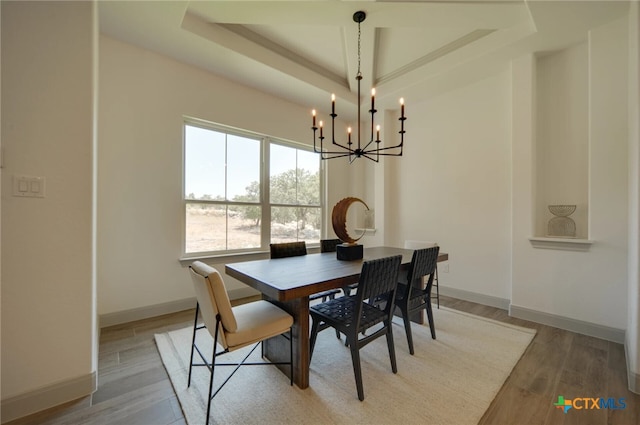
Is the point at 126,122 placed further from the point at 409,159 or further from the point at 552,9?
the point at 552,9

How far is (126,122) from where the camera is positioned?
275cm

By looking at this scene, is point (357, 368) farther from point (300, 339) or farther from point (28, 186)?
point (28, 186)

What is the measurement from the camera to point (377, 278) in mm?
1769

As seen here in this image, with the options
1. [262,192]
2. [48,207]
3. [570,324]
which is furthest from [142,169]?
[570,324]

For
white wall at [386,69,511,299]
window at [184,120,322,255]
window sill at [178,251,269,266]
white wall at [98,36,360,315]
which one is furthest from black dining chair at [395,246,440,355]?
white wall at [98,36,360,315]

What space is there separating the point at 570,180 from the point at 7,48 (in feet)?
15.9

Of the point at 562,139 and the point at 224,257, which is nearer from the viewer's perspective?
the point at 562,139

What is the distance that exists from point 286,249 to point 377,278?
1224 mm

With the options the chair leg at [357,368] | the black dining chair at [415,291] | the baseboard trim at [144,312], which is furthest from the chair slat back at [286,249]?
the baseboard trim at [144,312]

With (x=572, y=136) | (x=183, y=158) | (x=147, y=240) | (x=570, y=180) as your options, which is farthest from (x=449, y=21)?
(x=147, y=240)

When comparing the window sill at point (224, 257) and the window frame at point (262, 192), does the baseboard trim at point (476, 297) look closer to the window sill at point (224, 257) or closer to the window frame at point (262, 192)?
the window frame at point (262, 192)

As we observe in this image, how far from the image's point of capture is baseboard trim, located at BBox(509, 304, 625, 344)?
8.03ft

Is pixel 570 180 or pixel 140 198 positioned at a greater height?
pixel 570 180

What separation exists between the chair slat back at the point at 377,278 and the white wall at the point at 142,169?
7.71 ft
